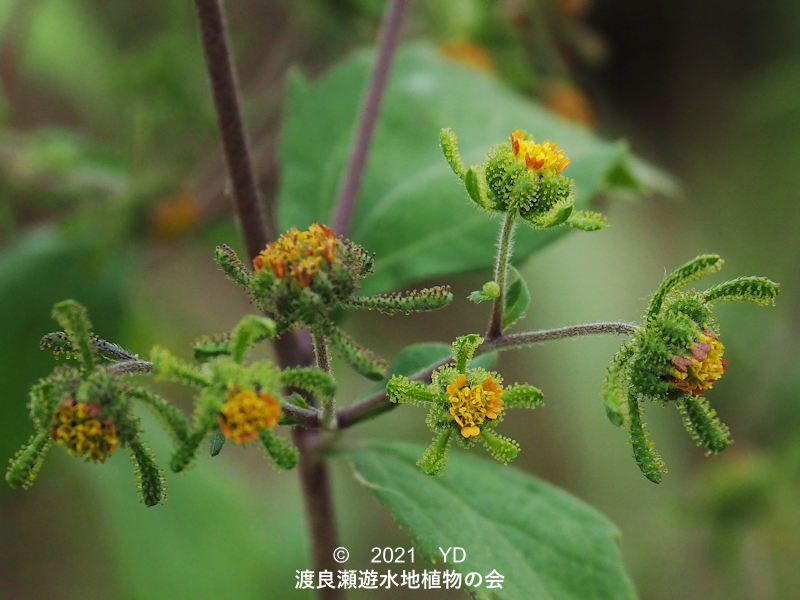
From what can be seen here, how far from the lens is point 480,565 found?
1.19m

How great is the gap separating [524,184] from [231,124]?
1.88 ft

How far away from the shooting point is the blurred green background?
2.30 metres

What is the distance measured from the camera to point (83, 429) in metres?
0.89

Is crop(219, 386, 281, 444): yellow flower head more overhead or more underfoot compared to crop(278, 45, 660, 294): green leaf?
more underfoot

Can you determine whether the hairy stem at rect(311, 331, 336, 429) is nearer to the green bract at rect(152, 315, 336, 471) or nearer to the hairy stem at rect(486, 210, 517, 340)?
the green bract at rect(152, 315, 336, 471)

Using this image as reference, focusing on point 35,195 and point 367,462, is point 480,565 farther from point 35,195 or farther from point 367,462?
point 35,195

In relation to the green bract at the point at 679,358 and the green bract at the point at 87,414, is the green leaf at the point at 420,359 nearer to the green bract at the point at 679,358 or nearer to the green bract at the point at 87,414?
the green bract at the point at 679,358

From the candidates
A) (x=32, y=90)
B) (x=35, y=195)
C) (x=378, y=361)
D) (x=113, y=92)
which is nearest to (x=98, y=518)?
(x=35, y=195)

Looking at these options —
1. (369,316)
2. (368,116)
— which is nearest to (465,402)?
(368,116)

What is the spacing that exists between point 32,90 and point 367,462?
95.2 inches

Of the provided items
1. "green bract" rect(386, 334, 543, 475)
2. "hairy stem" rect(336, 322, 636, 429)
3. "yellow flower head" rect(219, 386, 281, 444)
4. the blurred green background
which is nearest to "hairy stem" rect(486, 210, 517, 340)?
"hairy stem" rect(336, 322, 636, 429)

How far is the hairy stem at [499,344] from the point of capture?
41.4 inches

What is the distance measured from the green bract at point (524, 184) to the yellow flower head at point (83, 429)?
478mm

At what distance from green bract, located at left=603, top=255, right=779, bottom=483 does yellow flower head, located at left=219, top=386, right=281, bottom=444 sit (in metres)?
0.37
